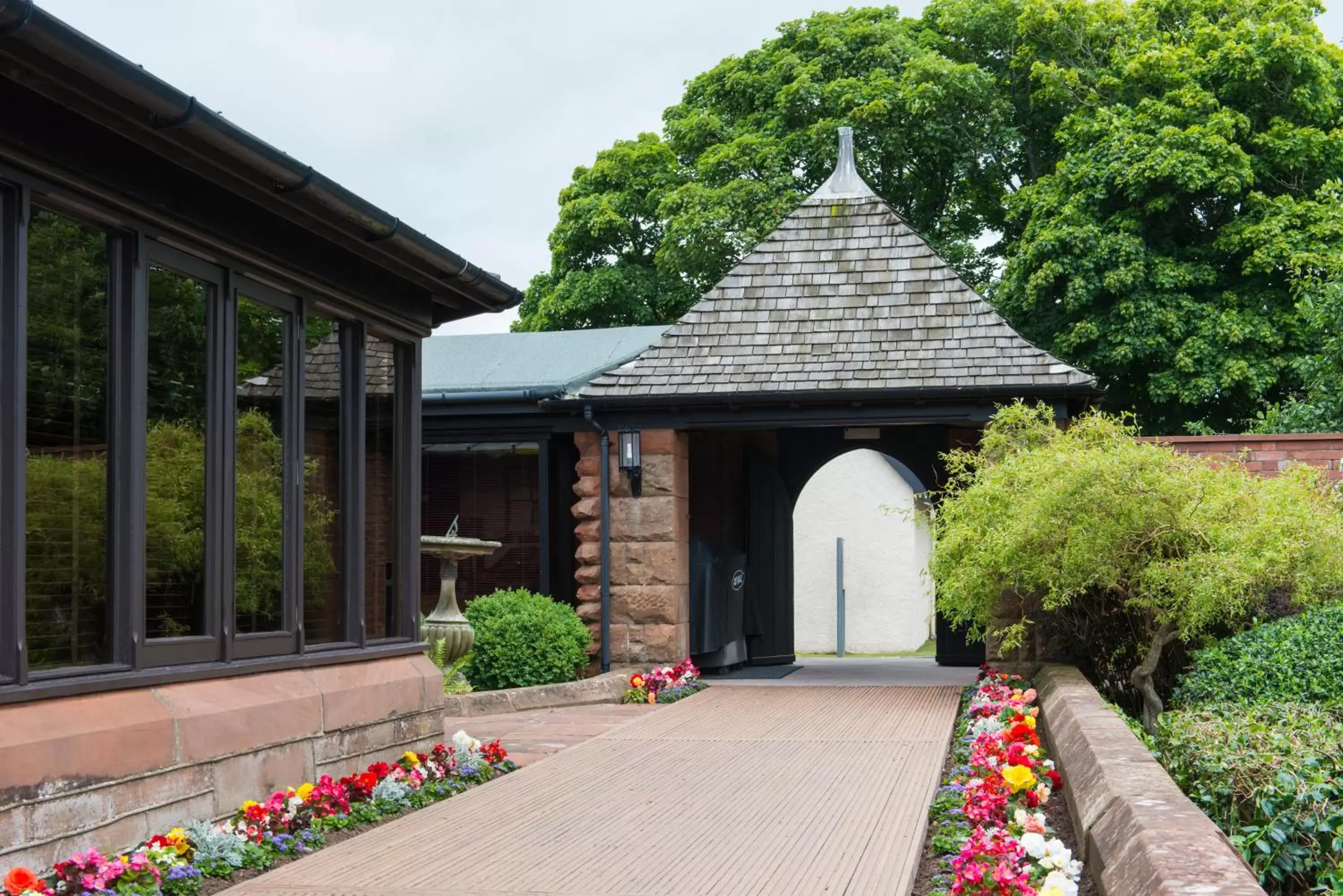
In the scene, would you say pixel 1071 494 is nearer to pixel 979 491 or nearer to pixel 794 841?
pixel 979 491

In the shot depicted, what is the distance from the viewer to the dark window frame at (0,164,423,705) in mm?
5211

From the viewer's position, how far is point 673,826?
671cm

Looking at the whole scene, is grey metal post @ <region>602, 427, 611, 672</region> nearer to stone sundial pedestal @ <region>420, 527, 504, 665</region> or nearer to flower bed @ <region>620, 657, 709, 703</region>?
flower bed @ <region>620, 657, 709, 703</region>

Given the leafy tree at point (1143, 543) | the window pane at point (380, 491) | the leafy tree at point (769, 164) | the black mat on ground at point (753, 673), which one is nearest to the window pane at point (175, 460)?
the window pane at point (380, 491)

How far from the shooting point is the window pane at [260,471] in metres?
6.84

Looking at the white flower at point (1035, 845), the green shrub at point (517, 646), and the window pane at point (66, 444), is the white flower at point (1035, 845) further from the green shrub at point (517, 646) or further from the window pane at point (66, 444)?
the green shrub at point (517, 646)

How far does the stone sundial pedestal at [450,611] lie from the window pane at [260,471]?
168 inches

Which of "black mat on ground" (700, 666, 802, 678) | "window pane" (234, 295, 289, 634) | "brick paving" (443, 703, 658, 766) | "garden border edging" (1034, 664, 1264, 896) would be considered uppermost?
"window pane" (234, 295, 289, 634)

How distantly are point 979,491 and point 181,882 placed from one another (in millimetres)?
7133

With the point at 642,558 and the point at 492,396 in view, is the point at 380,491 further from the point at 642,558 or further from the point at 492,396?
the point at 492,396

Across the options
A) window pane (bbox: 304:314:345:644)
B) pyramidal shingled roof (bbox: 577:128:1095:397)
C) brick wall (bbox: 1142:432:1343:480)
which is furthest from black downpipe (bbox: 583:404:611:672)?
window pane (bbox: 304:314:345:644)

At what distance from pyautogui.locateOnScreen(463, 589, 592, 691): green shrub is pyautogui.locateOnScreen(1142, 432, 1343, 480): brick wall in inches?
214

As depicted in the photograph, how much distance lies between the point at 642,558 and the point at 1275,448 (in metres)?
5.67

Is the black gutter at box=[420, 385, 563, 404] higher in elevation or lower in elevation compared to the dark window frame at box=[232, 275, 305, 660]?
higher
